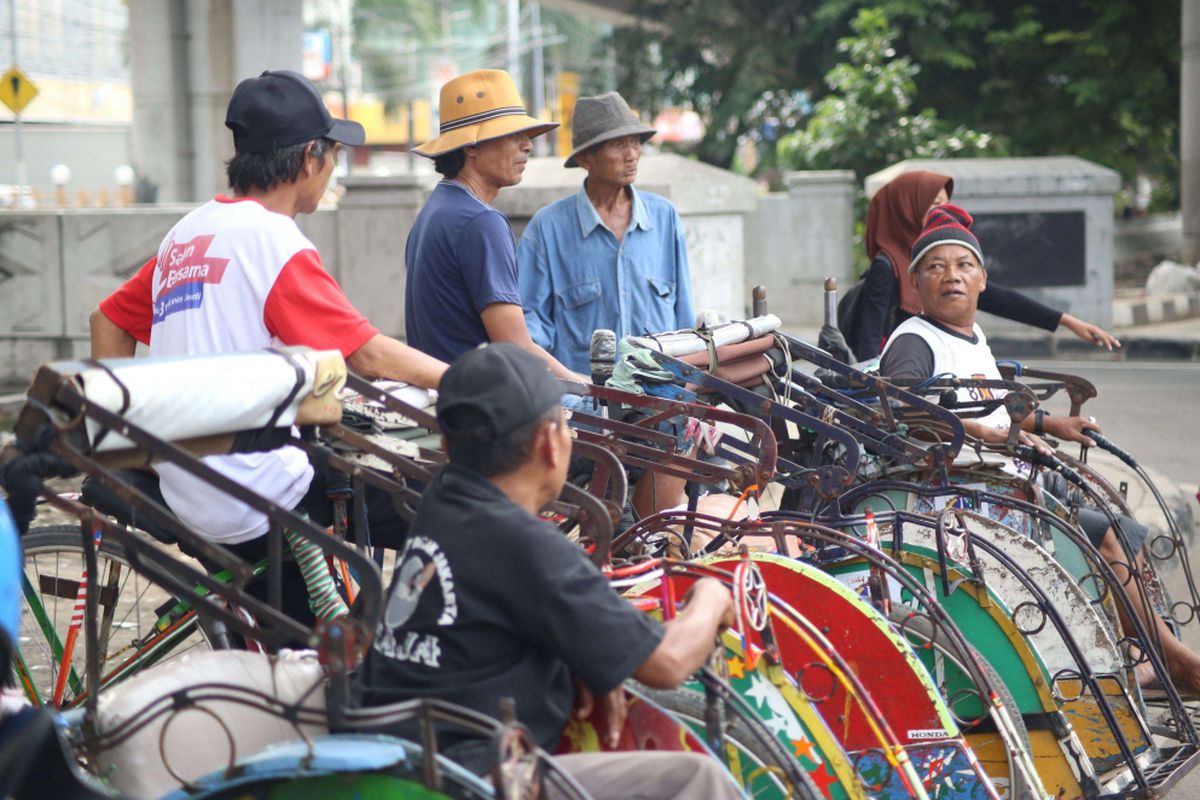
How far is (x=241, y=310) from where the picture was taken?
3.35m

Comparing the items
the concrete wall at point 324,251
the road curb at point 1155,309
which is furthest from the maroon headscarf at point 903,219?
the road curb at point 1155,309

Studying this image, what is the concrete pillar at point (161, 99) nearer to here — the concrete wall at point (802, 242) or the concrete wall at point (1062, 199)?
the concrete wall at point (802, 242)

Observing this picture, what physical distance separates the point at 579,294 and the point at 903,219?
1.38 m

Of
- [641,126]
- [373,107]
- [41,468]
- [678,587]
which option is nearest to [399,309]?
[641,126]

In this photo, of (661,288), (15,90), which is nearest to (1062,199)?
(661,288)

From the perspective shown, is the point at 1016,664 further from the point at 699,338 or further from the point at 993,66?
the point at 993,66

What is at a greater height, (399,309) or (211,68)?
(211,68)

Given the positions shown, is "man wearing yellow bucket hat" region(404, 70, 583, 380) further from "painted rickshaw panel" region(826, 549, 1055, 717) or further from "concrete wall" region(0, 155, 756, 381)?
"concrete wall" region(0, 155, 756, 381)

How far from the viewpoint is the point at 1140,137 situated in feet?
70.0

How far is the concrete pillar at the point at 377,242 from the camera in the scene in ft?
33.2

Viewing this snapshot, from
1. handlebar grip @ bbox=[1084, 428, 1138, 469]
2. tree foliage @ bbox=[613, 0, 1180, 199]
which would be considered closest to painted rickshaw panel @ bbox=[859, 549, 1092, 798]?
handlebar grip @ bbox=[1084, 428, 1138, 469]

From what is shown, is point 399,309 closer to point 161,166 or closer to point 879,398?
point 879,398

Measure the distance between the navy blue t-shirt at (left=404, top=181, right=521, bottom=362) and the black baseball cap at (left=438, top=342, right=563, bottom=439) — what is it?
1779 mm

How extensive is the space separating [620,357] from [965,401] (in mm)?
1158
